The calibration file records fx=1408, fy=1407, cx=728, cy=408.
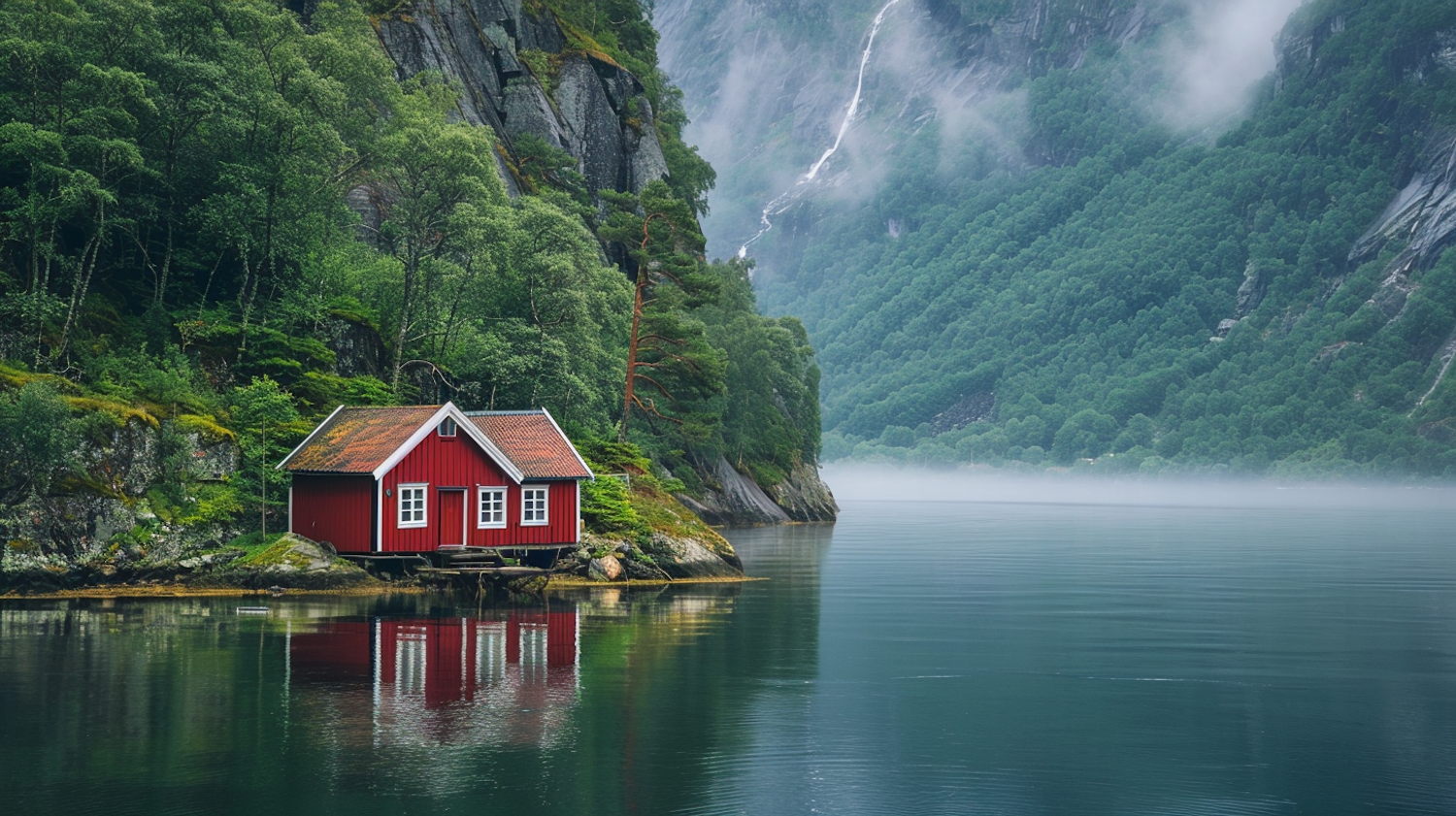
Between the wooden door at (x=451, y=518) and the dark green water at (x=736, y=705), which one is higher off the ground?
the wooden door at (x=451, y=518)

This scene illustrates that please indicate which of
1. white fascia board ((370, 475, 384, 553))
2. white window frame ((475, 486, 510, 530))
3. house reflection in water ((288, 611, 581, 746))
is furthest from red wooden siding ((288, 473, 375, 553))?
house reflection in water ((288, 611, 581, 746))

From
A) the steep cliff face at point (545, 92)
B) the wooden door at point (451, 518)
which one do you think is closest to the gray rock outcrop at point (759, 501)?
the steep cliff face at point (545, 92)

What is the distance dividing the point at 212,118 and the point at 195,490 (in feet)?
55.7

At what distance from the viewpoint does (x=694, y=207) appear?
12612 centimetres

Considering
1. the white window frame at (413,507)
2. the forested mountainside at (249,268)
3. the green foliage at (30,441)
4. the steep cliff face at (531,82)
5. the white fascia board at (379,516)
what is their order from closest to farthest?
the green foliage at (30,441) < the forested mountainside at (249,268) < the white fascia board at (379,516) < the white window frame at (413,507) < the steep cliff face at (531,82)

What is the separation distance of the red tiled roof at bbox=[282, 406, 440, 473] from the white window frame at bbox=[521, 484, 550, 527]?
15.9ft

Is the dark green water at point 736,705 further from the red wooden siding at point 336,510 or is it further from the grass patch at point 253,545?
the red wooden siding at point 336,510

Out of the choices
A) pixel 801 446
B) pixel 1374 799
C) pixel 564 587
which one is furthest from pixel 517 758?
pixel 801 446

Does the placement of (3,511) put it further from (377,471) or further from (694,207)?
(694,207)

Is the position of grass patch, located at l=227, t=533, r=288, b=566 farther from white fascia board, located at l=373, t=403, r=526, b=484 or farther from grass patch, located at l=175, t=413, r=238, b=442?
white fascia board, located at l=373, t=403, r=526, b=484

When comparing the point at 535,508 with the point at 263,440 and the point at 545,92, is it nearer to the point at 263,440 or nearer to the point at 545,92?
the point at 263,440

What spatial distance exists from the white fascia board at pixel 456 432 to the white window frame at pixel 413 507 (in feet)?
3.41

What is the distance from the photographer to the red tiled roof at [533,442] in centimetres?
5372

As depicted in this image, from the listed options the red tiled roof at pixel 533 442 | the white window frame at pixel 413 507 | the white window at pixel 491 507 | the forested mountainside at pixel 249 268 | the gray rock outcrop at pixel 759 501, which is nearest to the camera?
the forested mountainside at pixel 249 268
